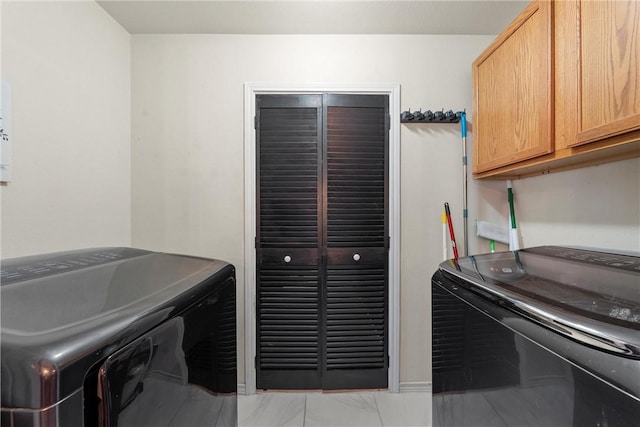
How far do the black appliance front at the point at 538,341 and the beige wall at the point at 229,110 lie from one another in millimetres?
974

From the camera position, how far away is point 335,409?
161 centimetres

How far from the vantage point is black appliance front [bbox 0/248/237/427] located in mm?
363

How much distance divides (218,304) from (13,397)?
0.48 metres

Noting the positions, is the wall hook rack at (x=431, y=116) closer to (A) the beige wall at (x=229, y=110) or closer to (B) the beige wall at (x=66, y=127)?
(A) the beige wall at (x=229, y=110)

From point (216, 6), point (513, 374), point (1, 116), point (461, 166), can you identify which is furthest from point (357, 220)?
point (1, 116)

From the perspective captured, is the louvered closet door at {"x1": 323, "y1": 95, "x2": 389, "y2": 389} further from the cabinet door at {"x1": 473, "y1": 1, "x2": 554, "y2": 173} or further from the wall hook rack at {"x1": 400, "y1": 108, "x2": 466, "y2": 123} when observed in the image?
the cabinet door at {"x1": 473, "y1": 1, "x2": 554, "y2": 173}

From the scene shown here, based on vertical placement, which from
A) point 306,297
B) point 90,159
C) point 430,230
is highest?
point 90,159

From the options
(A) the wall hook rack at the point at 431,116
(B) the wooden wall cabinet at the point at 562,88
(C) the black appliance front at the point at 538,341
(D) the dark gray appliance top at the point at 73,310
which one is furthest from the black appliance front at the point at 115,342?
(A) the wall hook rack at the point at 431,116

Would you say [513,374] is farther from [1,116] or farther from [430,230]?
[1,116]

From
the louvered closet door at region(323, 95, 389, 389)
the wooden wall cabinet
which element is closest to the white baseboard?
the louvered closet door at region(323, 95, 389, 389)

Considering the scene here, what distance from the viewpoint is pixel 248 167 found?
1.75 meters

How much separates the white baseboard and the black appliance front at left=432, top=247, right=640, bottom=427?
0.92 m

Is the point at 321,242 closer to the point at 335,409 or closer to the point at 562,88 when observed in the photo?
the point at 335,409

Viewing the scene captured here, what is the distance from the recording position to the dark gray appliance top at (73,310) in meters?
0.36
